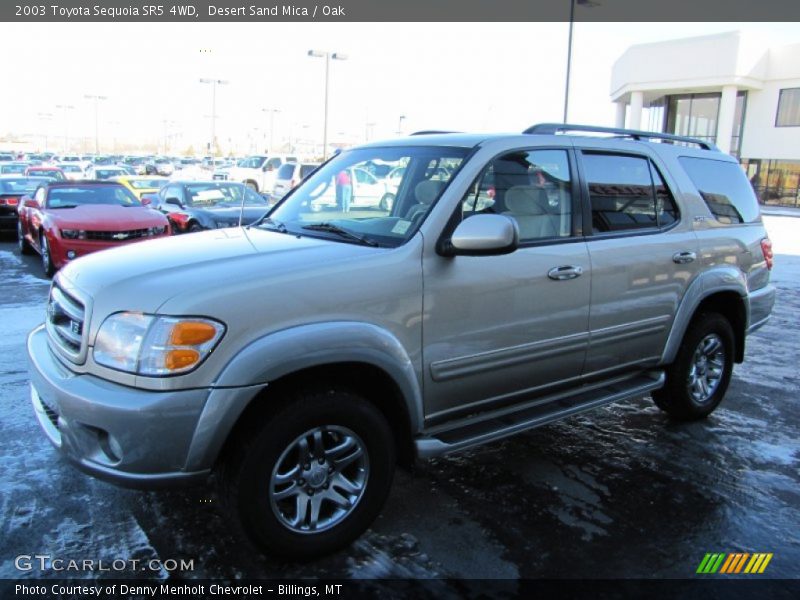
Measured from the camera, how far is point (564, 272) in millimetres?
3676

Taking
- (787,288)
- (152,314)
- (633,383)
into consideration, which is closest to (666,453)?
(633,383)

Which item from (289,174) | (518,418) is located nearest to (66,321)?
(518,418)

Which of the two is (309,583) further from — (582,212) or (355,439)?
(582,212)

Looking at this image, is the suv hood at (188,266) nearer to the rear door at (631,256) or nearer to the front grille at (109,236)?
the rear door at (631,256)

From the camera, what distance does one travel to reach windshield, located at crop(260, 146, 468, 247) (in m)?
3.46

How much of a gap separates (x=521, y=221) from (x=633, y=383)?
1.49 metres

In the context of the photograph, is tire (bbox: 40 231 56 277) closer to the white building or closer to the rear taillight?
the rear taillight

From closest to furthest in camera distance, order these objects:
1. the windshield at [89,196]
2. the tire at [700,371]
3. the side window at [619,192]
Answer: the side window at [619,192] < the tire at [700,371] < the windshield at [89,196]

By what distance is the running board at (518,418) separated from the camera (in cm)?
326

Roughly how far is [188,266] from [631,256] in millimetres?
2633

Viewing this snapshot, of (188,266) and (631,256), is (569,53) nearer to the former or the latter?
(631,256)

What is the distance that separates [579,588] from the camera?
289 centimetres

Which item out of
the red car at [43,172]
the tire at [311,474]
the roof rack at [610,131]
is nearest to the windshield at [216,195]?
the roof rack at [610,131]

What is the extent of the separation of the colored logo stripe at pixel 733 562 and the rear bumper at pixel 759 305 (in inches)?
94.7
